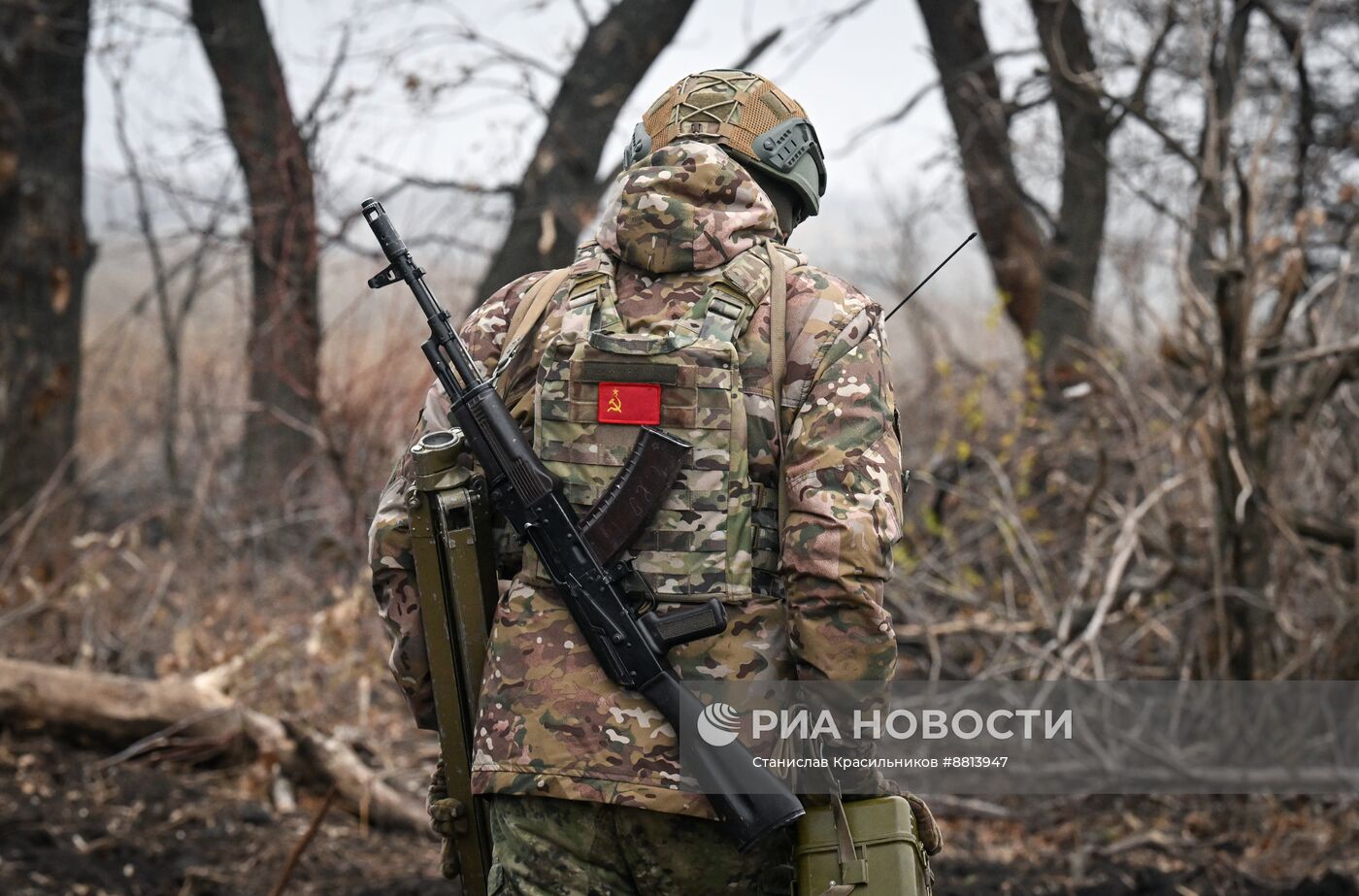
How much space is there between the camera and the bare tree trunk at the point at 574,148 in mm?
9539

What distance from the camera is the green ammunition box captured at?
2.34 m

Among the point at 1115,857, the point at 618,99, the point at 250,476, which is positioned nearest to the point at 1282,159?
the point at 618,99

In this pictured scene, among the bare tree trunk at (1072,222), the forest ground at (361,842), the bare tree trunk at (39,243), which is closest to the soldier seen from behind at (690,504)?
the forest ground at (361,842)

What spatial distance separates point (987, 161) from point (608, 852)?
849 cm

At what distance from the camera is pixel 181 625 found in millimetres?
7090

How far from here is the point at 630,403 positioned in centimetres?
243

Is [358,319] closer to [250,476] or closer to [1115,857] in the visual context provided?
[250,476]

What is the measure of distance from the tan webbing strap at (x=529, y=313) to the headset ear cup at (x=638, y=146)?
0.29 metres

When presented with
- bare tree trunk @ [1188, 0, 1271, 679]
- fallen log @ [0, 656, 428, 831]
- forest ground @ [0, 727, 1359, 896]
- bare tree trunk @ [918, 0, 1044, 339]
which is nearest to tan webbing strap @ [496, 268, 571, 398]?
forest ground @ [0, 727, 1359, 896]

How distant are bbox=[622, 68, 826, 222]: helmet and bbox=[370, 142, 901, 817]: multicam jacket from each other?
0.31 feet

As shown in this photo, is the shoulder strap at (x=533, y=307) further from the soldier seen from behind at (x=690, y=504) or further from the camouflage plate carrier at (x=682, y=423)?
the camouflage plate carrier at (x=682, y=423)

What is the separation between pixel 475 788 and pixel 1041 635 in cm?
441

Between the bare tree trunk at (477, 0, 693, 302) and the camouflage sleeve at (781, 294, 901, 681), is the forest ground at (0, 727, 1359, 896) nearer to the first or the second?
the camouflage sleeve at (781, 294, 901, 681)

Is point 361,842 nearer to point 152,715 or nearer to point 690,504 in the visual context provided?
point 152,715
